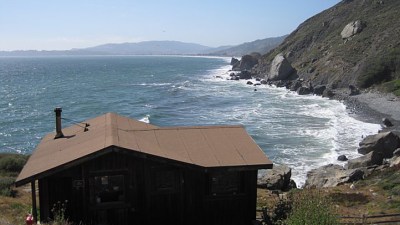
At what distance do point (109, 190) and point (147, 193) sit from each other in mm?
1323

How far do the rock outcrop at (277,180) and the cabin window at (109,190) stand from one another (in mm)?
13933

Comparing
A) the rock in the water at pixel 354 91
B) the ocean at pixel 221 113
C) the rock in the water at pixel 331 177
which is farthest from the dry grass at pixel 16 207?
the rock in the water at pixel 354 91

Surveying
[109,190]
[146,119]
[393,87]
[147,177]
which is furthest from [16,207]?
[393,87]

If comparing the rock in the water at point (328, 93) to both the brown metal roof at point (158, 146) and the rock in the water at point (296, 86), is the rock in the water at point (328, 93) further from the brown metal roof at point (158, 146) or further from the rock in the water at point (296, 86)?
the brown metal roof at point (158, 146)

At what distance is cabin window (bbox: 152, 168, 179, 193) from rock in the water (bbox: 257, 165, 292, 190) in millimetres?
13092

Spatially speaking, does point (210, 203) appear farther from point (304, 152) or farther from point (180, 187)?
point (304, 152)

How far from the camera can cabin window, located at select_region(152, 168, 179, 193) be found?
14461 mm

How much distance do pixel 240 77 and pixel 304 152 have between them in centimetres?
8283

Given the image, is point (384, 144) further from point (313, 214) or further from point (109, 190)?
point (109, 190)

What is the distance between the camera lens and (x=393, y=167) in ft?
95.9

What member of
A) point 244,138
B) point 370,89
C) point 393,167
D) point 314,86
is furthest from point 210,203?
point 314,86

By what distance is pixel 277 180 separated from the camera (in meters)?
27.1

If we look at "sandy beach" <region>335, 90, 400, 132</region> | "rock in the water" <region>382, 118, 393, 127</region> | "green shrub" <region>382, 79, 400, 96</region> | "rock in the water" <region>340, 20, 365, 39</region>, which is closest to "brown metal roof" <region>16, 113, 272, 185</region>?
"sandy beach" <region>335, 90, 400, 132</region>

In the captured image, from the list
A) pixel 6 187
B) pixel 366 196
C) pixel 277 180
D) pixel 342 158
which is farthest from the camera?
pixel 342 158
